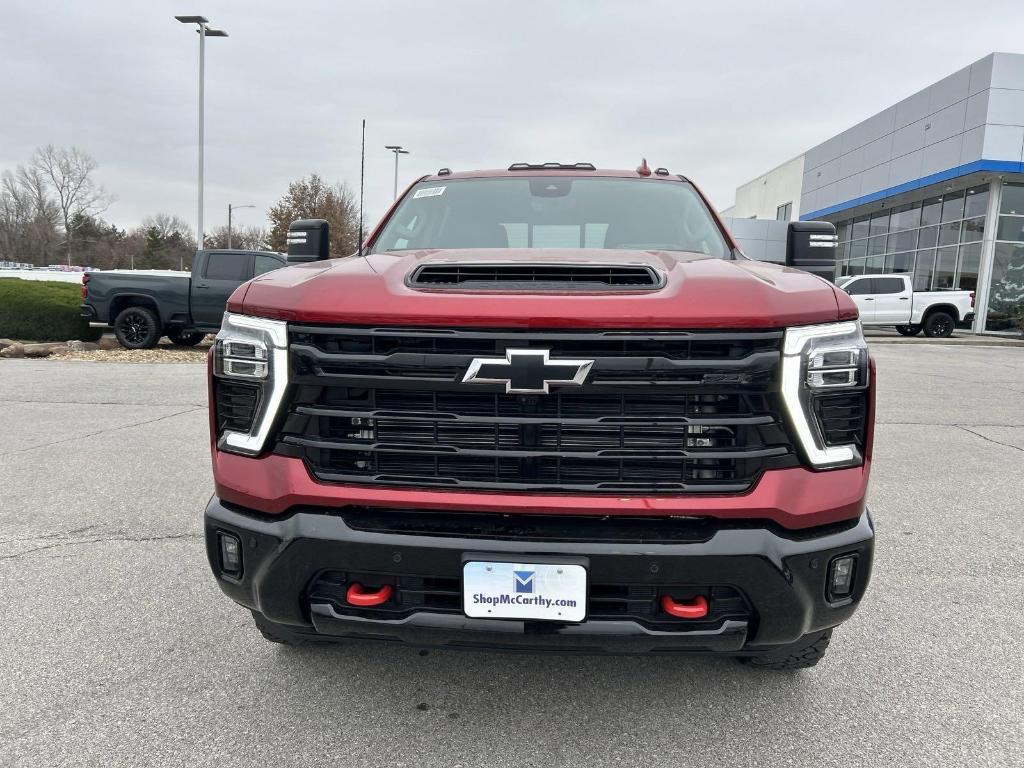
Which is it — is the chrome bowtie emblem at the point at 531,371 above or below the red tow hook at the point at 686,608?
above

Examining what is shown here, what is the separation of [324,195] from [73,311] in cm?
2686

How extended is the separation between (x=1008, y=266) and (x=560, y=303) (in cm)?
2566

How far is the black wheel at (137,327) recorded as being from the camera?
13250mm

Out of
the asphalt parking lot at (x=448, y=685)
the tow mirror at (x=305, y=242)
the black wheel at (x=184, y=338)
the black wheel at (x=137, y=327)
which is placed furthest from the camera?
the black wheel at (x=184, y=338)

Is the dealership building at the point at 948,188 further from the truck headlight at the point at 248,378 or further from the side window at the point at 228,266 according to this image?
the truck headlight at the point at 248,378

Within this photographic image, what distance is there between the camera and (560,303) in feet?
6.30

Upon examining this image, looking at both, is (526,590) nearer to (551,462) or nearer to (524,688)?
(551,462)

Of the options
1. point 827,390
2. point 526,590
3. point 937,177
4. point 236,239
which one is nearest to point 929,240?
point 937,177

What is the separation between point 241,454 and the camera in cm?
206

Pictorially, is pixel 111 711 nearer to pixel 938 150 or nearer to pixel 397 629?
pixel 397 629

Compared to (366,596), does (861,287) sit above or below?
above

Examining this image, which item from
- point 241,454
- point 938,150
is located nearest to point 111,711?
point 241,454

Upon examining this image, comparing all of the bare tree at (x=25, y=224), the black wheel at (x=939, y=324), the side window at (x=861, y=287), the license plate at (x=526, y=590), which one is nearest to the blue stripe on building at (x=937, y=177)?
the black wheel at (x=939, y=324)

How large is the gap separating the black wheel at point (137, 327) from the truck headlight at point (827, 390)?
13.7 metres
